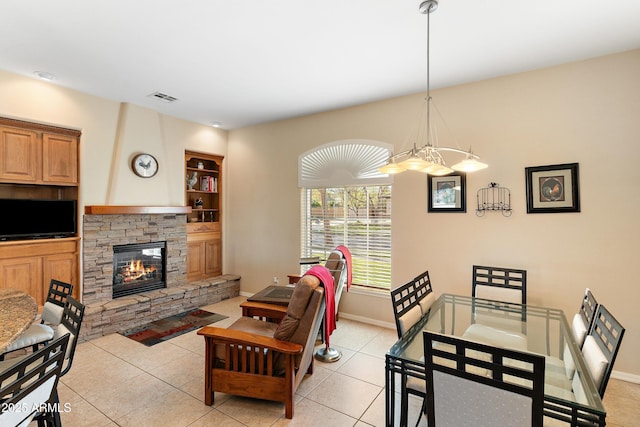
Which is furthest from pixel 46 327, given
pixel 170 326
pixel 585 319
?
pixel 585 319

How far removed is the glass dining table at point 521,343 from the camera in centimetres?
138

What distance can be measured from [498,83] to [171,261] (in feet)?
16.7

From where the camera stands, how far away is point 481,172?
3459 mm

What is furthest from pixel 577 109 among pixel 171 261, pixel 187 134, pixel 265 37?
pixel 171 261

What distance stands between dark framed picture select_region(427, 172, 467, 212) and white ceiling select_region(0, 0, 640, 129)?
111 cm

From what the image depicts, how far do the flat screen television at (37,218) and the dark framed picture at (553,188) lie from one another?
5.40 meters

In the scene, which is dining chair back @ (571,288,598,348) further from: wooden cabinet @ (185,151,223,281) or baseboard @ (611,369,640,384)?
wooden cabinet @ (185,151,223,281)

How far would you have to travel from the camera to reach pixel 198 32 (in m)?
2.57

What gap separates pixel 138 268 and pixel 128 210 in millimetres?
1019

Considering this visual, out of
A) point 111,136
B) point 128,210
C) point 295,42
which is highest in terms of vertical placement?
point 295,42

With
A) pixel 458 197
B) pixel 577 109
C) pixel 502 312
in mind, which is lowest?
pixel 502 312

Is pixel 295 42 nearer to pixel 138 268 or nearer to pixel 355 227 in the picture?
pixel 355 227

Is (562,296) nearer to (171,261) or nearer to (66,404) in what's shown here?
(66,404)

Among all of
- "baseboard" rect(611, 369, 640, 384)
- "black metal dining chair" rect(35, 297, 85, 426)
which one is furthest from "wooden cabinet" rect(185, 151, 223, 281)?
"baseboard" rect(611, 369, 640, 384)
